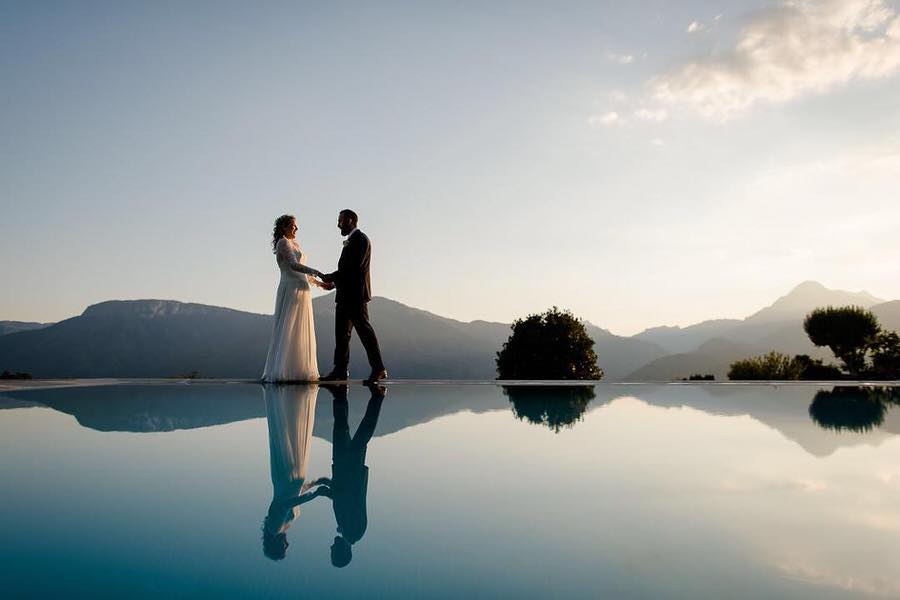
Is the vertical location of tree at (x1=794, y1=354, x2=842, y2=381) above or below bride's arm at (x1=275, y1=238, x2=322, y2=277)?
below

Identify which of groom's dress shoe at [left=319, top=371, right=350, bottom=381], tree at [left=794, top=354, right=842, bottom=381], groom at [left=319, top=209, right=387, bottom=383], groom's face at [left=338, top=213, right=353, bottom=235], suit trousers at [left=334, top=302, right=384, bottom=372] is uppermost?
groom's face at [left=338, top=213, right=353, bottom=235]

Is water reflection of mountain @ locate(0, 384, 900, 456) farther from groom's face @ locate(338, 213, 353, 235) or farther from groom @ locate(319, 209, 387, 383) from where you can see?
groom's face @ locate(338, 213, 353, 235)

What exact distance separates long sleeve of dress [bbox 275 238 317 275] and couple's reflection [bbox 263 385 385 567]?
12.7 ft

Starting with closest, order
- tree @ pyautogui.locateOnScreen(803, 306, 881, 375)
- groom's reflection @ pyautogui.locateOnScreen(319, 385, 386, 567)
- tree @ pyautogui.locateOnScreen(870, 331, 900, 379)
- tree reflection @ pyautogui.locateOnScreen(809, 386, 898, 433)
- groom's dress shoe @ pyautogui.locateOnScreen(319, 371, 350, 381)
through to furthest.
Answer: groom's reflection @ pyautogui.locateOnScreen(319, 385, 386, 567), tree reflection @ pyautogui.locateOnScreen(809, 386, 898, 433), groom's dress shoe @ pyautogui.locateOnScreen(319, 371, 350, 381), tree @ pyautogui.locateOnScreen(870, 331, 900, 379), tree @ pyautogui.locateOnScreen(803, 306, 881, 375)

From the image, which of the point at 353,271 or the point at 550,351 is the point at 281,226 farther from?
the point at 550,351

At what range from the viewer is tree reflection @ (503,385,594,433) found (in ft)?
20.0

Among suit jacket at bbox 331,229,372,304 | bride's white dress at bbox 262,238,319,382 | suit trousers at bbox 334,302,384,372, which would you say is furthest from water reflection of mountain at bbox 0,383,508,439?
suit jacket at bbox 331,229,372,304

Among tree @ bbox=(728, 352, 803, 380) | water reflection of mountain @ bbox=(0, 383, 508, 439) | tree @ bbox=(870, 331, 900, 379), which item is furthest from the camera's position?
tree @ bbox=(870, 331, 900, 379)

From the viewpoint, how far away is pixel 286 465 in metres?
3.57

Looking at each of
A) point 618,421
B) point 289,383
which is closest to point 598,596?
point 618,421

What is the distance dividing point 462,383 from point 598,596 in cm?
1077

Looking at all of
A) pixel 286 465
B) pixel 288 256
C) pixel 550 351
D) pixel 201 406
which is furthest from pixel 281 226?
pixel 550 351

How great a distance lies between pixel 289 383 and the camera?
10.4m

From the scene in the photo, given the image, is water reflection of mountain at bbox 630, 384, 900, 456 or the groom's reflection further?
water reflection of mountain at bbox 630, 384, 900, 456
